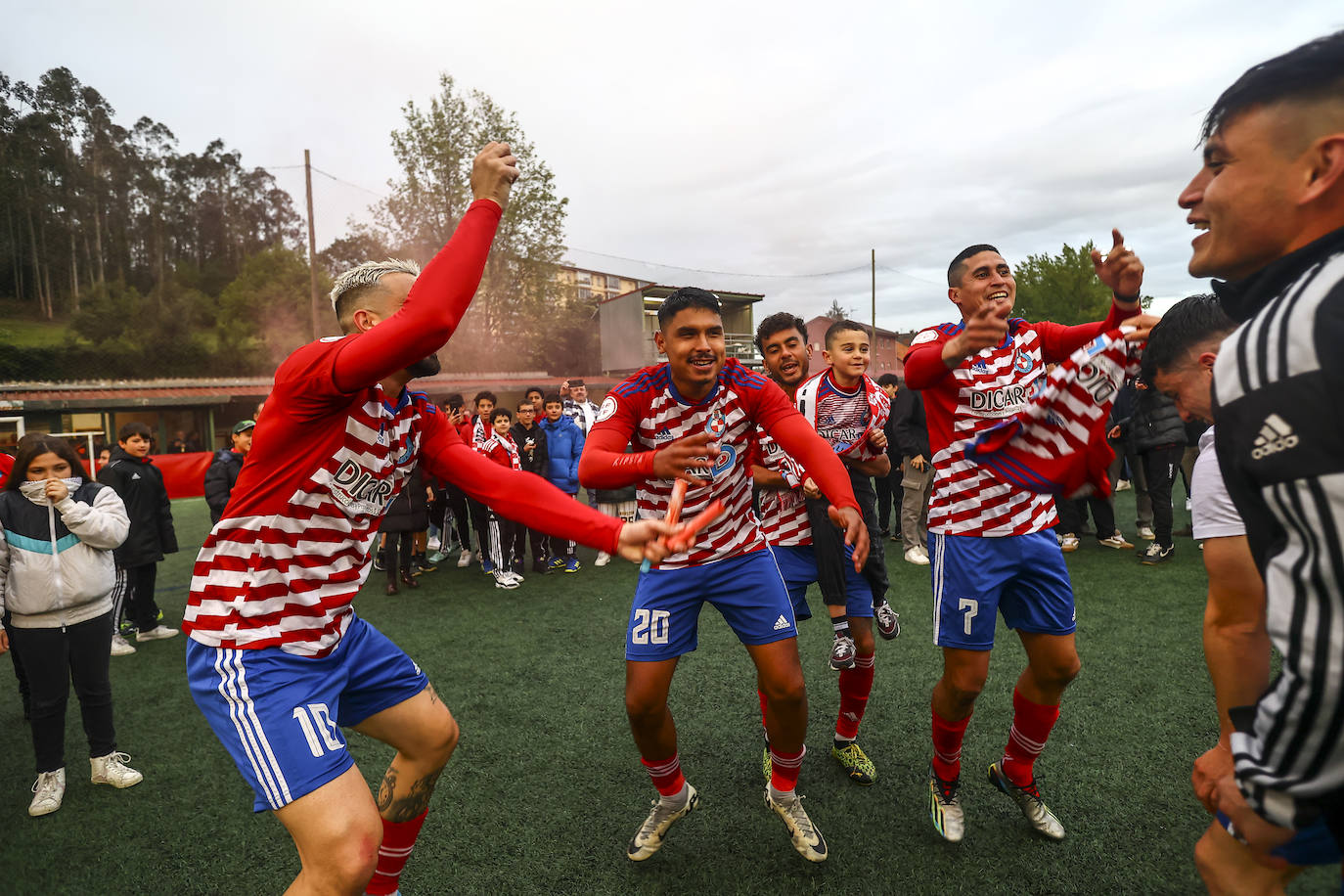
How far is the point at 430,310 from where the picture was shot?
1.72 m

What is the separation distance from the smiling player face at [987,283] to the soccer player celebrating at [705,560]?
92 centimetres

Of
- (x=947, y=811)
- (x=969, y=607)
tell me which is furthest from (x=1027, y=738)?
(x=969, y=607)

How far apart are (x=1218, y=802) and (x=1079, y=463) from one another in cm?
117

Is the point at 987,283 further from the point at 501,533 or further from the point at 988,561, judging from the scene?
the point at 501,533

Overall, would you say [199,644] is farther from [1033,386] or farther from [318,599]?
[1033,386]

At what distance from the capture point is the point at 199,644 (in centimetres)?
200

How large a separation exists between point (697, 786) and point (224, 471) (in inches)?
240

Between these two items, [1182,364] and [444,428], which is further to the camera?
[444,428]

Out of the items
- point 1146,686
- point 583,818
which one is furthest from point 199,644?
point 1146,686

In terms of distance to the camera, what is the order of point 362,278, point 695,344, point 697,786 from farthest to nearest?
point 697,786
point 695,344
point 362,278

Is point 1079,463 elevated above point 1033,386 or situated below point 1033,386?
below

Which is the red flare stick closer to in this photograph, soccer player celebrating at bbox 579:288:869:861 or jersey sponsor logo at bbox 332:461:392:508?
soccer player celebrating at bbox 579:288:869:861

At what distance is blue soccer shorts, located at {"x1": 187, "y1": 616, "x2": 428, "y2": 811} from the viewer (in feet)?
6.15

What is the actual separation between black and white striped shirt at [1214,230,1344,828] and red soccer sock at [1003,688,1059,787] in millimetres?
1998
